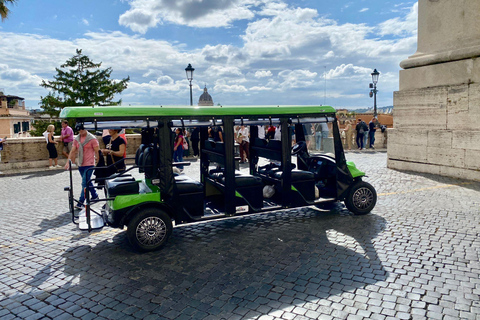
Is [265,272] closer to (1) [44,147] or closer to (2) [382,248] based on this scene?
(2) [382,248]

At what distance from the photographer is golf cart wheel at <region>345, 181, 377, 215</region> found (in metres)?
7.07

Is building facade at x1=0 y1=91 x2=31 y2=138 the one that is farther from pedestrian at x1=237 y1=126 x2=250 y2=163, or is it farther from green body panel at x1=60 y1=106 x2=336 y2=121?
green body panel at x1=60 y1=106 x2=336 y2=121

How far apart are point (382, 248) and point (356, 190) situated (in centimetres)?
175

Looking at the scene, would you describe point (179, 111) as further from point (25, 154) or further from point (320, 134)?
point (25, 154)

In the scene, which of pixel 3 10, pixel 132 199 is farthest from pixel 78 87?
pixel 132 199

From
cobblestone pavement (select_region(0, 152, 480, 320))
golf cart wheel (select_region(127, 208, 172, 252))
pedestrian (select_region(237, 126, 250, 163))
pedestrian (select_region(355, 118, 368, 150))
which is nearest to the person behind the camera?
cobblestone pavement (select_region(0, 152, 480, 320))

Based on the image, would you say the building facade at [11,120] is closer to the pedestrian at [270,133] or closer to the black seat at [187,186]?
the pedestrian at [270,133]

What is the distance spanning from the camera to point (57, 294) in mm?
4301

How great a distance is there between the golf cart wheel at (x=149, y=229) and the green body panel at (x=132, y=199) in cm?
15

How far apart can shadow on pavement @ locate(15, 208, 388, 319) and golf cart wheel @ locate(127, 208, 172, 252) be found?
0.14 meters

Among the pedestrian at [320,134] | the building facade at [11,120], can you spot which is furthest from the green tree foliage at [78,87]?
the pedestrian at [320,134]

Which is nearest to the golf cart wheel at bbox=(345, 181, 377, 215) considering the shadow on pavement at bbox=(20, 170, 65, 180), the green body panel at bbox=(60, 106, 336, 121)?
the green body panel at bbox=(60, 106, 336, 121)

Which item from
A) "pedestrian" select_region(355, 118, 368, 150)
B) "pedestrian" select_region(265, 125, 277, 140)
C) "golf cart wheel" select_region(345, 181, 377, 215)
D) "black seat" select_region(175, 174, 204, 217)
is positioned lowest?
"golf cart wheel" select_region(345, 181, 377, 215)

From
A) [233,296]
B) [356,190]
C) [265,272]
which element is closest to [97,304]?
[233,296]
